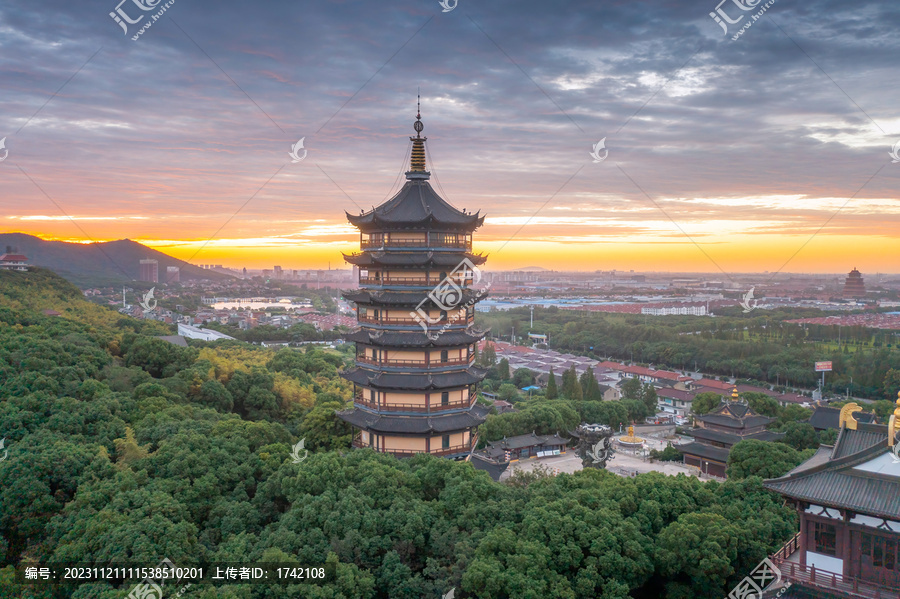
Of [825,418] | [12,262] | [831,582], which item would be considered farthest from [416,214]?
[12,262]

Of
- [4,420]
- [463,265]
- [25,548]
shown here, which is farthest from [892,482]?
[4,420]

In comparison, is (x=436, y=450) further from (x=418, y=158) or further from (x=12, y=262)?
(x=12, y=262)

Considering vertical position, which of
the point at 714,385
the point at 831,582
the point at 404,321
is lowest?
the point at 714,385

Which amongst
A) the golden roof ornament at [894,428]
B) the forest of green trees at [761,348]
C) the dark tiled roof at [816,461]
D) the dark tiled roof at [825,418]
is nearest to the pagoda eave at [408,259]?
the dark tiled roof at [816,461]

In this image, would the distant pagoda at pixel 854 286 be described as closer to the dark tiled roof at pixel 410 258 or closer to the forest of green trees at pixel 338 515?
the forest of green trees at pixel 338 515

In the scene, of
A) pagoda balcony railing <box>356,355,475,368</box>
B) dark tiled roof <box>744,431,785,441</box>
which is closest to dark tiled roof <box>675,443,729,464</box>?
dark tiled roof <box>744,431,785,441</box>

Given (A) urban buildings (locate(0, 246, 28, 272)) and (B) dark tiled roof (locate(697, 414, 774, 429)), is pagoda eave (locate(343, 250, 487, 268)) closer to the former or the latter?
(B) dark tiled roof (locate(697, 414, 774, 429))
